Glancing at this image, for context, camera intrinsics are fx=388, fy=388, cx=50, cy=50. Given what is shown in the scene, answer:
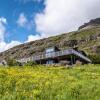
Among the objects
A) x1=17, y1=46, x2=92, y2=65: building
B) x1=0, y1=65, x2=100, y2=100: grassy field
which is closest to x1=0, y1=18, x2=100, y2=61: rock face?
x1=17, y1=46, x2=92, y2=65: building

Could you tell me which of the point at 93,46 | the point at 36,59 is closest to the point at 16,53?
the point at 93,46

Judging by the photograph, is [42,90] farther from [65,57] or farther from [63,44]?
[63,44]

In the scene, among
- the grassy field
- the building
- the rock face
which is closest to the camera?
the grassy field

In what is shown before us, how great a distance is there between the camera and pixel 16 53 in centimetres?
17638

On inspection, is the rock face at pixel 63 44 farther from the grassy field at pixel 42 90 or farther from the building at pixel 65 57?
the grassy field at pixel 42 90

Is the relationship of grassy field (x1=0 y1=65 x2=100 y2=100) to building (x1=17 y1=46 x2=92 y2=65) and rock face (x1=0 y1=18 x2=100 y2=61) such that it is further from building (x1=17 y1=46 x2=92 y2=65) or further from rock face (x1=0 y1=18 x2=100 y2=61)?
rock face (x1=0 y1=18 x2=100 y2=61)

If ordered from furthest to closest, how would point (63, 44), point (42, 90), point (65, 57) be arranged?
point (63, 44) < point (65, 57) < point (42, 90)

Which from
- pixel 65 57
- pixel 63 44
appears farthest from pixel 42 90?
pixel 63 44

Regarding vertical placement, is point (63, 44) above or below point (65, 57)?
above

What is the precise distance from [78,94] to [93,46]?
11839 centimetres

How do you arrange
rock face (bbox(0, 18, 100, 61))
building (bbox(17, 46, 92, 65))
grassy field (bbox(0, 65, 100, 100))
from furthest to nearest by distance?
rock face (bbox(0, 18, 100, 61)), building (bbox(17, 46, 92, 65)), grassy field (bbox(0, 65, 100, 100))

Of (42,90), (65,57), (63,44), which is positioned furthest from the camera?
(63,44)

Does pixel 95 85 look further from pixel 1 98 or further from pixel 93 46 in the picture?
pixel 93 46

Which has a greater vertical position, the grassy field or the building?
the building
